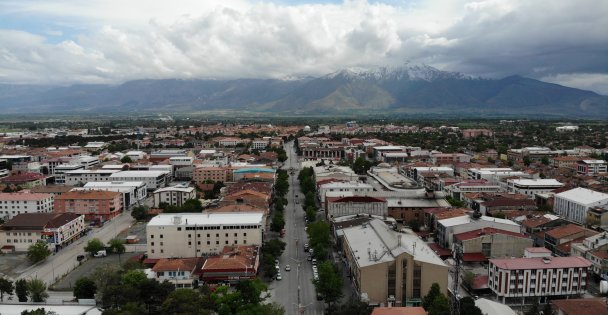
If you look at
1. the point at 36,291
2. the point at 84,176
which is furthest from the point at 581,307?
the point at 84,176

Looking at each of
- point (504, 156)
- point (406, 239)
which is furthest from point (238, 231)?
point (504, 156)

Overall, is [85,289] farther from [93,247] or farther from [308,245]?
[308,245]

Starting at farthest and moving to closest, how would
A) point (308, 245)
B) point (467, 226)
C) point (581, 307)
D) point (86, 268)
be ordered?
point (308, 245) → point (467, 226) → point (86, 268) → point (581, 307)

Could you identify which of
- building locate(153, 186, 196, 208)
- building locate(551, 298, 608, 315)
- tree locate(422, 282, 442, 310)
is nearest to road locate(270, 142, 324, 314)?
tree locate(422, 282, 442, 310)

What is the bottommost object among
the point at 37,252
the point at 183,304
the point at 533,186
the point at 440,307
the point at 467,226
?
the point at 37,252

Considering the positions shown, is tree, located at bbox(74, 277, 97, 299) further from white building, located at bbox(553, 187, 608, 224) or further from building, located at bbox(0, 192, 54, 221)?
white building, located at bbox(553, 187, 608, 224)

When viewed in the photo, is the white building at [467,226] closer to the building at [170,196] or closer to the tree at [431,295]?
the tree at [431,295]

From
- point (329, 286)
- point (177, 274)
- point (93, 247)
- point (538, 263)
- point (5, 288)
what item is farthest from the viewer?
point (93, 247)
